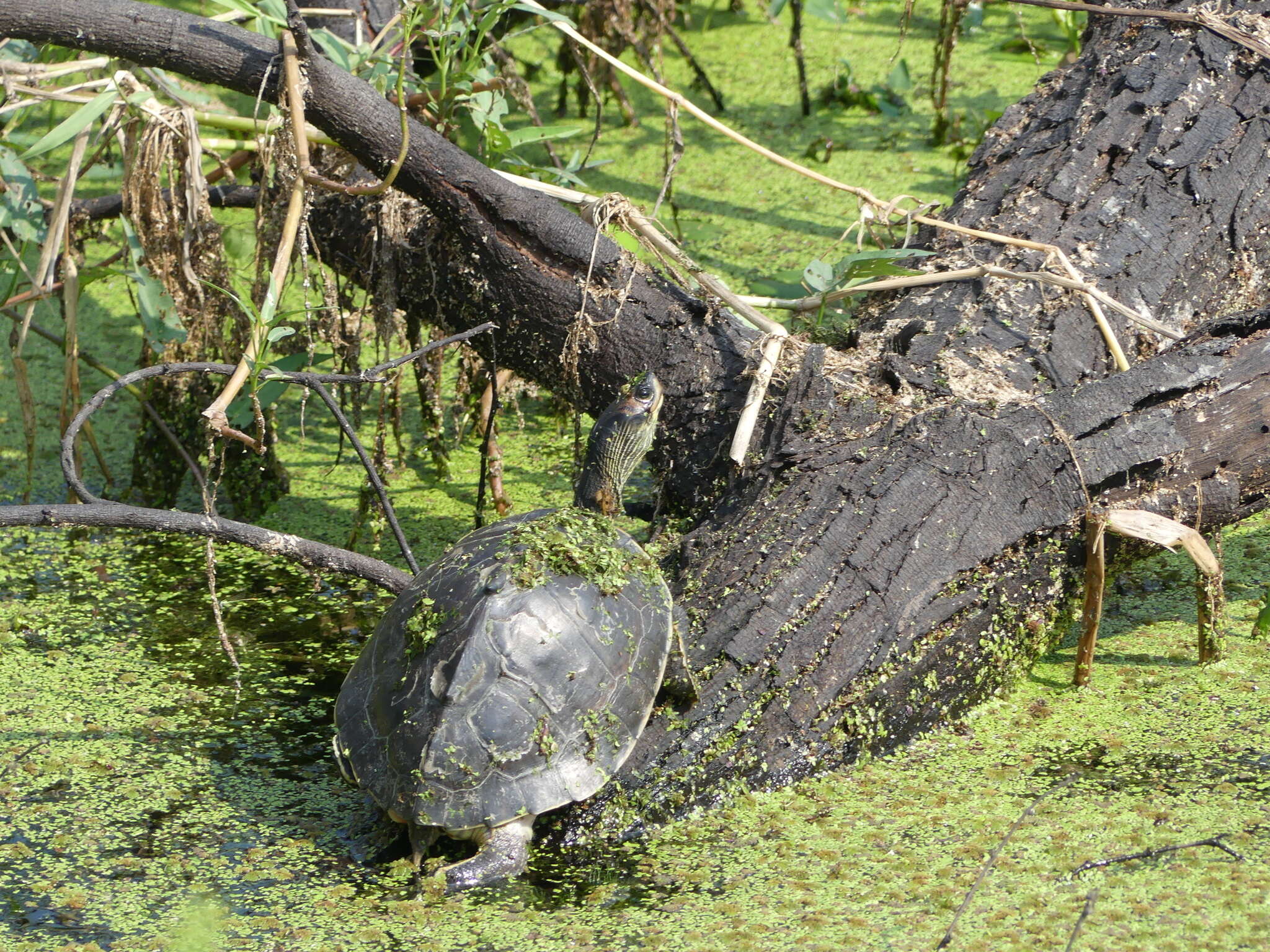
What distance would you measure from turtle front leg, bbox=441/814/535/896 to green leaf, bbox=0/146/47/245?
1.88 m

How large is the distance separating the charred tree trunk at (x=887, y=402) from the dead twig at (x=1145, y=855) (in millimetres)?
437

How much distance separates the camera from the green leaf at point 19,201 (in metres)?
2.99

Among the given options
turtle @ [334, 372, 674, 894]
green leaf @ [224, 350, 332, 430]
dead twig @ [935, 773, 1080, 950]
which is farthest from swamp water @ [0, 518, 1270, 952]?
green leaf @ [224, 350, 332, 430]

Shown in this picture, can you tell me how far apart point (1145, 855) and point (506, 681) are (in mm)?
1037

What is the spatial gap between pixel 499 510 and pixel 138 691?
3.33ft

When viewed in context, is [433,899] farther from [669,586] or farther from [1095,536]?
[1095,536]

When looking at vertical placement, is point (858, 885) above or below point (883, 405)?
below

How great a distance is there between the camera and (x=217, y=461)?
130 inches

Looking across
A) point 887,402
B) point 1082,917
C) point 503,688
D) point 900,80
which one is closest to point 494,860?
point 503,688

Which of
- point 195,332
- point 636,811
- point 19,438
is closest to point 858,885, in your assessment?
point 636,811

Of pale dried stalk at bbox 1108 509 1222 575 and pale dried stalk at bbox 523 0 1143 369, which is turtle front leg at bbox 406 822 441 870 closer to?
pale dried stalk at bbox 1108 509 1222 575

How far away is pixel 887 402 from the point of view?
2600mm

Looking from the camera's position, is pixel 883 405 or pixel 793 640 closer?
pixel 793 640

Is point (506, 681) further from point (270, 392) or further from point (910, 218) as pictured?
point (910, 218)
